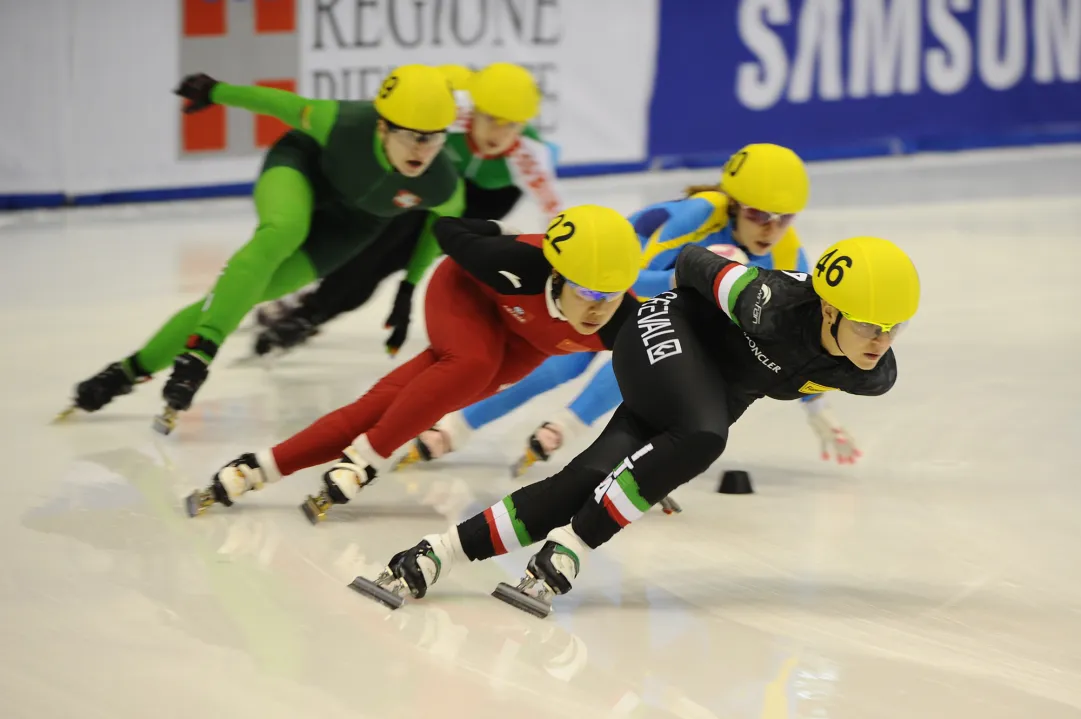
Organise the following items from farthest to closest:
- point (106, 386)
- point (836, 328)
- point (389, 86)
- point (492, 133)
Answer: point (492, 133)
point (106, 386)
point (389, 86)
point (836, 328)

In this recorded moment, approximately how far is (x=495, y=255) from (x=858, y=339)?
1.07 meters

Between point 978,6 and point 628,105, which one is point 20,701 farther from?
point 978,6

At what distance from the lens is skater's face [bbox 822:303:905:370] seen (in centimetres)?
309

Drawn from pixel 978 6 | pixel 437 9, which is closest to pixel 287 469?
pixel 437 9

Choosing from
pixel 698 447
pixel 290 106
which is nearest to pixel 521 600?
pixel 698 447

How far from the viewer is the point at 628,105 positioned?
10984mm

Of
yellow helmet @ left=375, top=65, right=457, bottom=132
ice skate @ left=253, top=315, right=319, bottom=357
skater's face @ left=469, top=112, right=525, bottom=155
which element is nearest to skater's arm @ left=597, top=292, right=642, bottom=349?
yellow helmet @ left=375, top=65, right=457, bottom=132

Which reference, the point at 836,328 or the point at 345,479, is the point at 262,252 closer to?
the point at 345,479

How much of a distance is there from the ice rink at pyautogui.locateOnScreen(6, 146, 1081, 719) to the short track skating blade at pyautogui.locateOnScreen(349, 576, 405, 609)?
3cm

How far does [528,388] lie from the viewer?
14.6 ft

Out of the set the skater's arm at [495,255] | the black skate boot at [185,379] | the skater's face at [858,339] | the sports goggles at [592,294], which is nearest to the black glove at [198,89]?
the black skate boot at [185,379]

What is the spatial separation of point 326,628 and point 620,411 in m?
0.93

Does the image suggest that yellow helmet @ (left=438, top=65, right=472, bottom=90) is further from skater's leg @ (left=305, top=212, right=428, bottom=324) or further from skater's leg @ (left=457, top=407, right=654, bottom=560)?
skater's leg @ (left=457, top=407, right=654, bottom=560)

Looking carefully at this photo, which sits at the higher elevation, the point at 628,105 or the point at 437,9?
the point at 437,9
